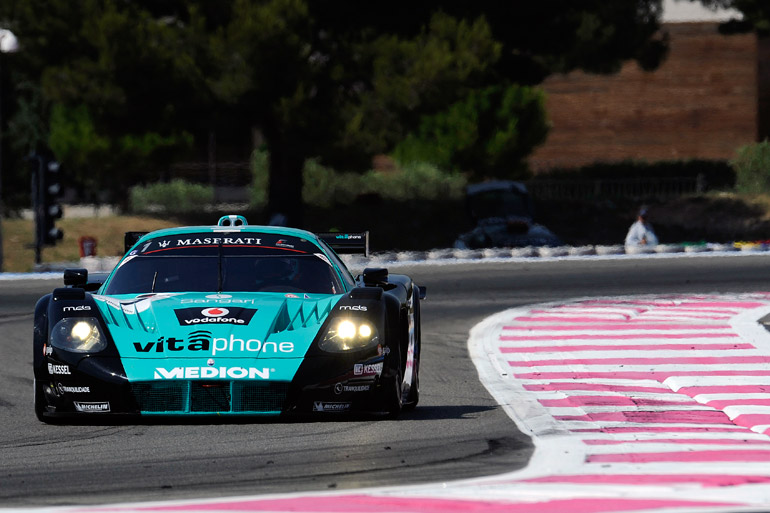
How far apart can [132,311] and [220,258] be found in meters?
0.98

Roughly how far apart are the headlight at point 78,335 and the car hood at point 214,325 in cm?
8

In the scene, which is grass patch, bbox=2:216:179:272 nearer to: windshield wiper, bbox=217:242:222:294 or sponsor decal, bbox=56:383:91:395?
windshield wiper, bbox=217:242:222:294

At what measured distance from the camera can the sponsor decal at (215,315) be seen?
8.77 m

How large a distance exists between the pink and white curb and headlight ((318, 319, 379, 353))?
103 centimetres

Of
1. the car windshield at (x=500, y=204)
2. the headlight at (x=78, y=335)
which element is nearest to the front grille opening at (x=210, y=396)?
the headlight at (x=78, y=335)

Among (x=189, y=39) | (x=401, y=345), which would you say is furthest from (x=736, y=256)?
(x=401, y=345)

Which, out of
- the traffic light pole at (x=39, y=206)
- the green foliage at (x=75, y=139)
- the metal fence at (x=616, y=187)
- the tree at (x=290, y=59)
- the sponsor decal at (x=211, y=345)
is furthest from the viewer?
the green foliage at (x=75, y=139)

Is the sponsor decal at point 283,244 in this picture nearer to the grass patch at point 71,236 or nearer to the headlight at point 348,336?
the headlight at point 348,336

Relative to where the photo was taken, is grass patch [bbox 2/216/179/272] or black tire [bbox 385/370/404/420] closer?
black tire [bbox 385/370/404/420]

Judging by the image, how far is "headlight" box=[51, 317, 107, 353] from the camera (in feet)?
28.6

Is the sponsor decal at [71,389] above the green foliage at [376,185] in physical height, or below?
above

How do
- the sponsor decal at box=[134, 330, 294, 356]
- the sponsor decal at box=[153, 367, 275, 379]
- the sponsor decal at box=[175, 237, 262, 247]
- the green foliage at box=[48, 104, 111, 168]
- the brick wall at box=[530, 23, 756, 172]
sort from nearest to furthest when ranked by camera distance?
the sponsor decal at box=[153, 367, 275, 379]
the sponsor decal at box=[134, 330, 294, 356]
the sponsor decal at box=[175, 237, 262, 247]
the green foliage at box=[48, 104, 111, 168]
the brick wall at box=[530, 23, 756, 172]

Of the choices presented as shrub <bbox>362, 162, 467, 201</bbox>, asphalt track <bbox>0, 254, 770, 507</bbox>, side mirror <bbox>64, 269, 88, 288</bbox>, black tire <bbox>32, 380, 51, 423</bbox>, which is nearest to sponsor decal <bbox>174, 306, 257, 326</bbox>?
asphalt track <bbox>0, 254, 770, 507</bbox>

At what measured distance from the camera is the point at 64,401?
873 cm
